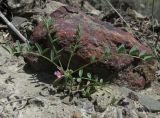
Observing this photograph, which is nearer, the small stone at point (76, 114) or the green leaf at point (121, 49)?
the small stone at point (76, 114)

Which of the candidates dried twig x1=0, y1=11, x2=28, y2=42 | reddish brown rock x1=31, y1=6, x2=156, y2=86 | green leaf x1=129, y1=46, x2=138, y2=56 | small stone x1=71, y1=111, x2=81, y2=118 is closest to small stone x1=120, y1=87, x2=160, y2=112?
reddish brown rock x1=31, y1=6, x2=156, y2=86

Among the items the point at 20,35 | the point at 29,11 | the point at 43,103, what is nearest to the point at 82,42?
the point at 43,103

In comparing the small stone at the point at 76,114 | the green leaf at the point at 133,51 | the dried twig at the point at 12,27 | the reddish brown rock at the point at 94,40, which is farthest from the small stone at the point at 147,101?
the dried twig at the point at 12,27

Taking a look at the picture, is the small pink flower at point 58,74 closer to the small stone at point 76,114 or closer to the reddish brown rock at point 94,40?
the reddish brown rock at point 94,40

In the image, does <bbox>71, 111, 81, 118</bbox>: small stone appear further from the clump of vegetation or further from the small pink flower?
the small pink flower

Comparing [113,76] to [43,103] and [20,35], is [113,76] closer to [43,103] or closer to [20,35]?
[43,103]

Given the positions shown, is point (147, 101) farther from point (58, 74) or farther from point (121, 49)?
point (58, 74)
